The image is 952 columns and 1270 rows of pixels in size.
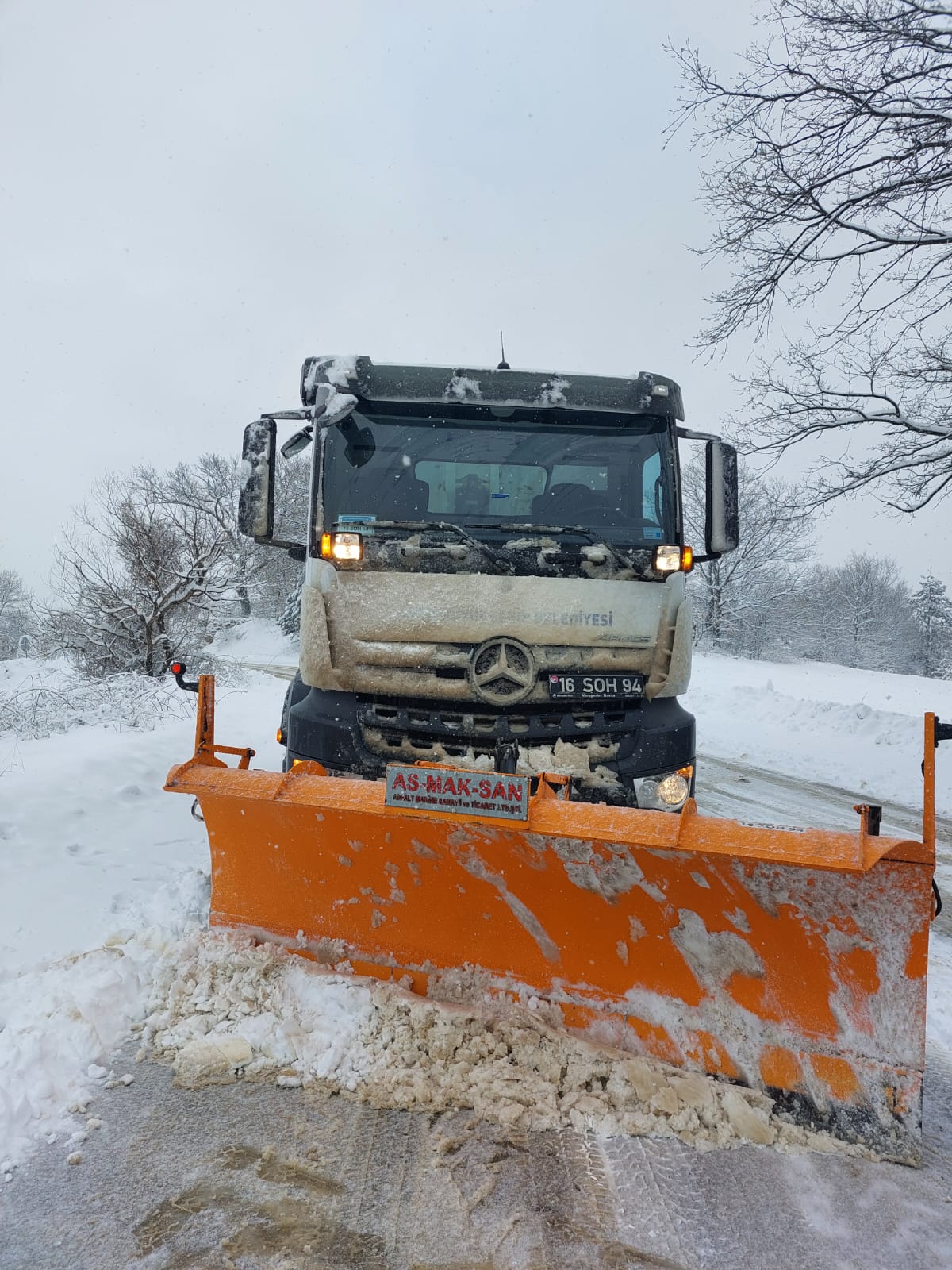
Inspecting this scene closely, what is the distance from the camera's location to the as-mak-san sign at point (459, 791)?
94.2 inches

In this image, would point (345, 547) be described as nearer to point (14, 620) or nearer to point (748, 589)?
point (748, 589)

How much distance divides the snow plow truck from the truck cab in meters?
0.01

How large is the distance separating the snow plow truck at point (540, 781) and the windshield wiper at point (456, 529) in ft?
0.06

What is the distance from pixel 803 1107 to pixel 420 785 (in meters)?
1.55

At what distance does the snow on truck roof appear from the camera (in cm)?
388

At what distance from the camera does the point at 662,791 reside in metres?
3.55

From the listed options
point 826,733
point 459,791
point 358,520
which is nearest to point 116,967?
point 459,791

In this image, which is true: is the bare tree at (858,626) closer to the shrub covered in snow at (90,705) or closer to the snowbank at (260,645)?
the snowbank at (260,645)

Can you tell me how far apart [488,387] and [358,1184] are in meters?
3.45

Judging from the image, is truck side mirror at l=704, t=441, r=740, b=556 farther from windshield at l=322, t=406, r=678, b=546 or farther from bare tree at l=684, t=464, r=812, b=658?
bare tree at l=684, t=464, r=812, b=658

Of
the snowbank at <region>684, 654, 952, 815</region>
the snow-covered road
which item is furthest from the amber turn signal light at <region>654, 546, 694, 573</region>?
the snowbank at <region>684, 654, 952, 815</region>

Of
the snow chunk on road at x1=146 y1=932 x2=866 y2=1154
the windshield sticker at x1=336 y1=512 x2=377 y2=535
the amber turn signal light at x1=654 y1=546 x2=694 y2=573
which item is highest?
the windshield sticker at x1=336 y1=512 x2=377 y2=535

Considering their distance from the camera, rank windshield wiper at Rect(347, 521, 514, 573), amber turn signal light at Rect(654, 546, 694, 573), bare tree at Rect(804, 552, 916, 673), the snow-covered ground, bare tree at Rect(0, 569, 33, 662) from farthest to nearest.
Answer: bare tree at Rect(804, 552, 916, 673) → bare tree at Rect(0, 569, 33, 662) → amber turn signal light at Rect(654, 546, 694, 573) → windshield wiper at Rect(347, 521, 514, 573) → the snow-covered ground

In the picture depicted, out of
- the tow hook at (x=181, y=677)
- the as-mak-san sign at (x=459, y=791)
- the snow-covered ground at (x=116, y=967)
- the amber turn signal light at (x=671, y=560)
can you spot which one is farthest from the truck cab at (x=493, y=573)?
the snow-covered ground at (x=116, y=967)
